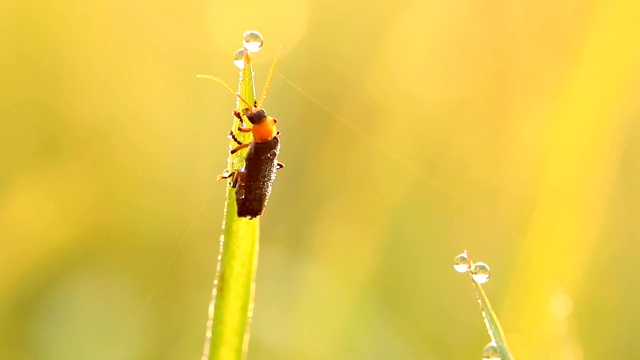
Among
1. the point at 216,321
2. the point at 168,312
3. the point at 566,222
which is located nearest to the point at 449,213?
the point at 566,222

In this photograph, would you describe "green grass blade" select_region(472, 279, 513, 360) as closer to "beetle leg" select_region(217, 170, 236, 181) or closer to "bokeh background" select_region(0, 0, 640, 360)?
"beetle leg" select_region(217, 170, 236, 181)

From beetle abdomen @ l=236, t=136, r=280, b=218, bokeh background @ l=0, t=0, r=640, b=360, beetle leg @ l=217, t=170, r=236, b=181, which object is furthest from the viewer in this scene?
bokeh background @ l=0, t=0, r=640, b=360

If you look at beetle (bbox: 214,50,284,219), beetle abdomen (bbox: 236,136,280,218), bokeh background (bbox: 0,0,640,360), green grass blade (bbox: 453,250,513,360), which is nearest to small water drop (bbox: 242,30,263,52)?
beetle (bbox: 214,50,284,219)

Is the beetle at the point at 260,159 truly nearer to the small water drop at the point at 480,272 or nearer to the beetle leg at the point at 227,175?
the beetle leg at the point at 227,175

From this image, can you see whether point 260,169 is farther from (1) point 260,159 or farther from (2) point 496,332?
(2) point 496,332

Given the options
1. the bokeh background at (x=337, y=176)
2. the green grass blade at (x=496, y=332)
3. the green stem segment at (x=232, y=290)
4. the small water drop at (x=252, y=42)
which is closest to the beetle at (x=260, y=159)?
the small water drop at (x=252, y=42)

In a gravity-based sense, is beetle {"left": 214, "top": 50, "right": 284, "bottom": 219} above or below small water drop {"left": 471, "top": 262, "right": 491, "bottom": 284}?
above
